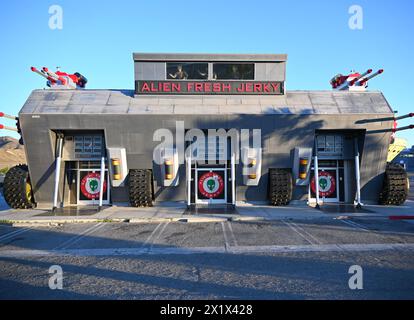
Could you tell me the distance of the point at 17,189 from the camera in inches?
468

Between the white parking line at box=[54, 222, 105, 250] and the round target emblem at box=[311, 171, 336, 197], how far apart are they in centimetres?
1093

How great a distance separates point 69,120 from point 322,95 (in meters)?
13.0

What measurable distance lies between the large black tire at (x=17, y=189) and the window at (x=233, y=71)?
10752 mm

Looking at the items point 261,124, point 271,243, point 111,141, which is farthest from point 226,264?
point 111,141

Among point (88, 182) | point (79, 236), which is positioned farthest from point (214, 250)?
point (88, 182)

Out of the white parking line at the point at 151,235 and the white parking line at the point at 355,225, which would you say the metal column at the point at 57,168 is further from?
the white parking line at the point at 355,225

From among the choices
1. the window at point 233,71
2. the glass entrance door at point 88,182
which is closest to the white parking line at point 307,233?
the window at point 233,71

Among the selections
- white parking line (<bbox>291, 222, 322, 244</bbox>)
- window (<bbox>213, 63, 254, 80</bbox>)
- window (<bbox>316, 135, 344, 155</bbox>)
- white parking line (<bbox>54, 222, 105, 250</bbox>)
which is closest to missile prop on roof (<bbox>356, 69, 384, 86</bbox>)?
window (<bbox>316, 135, 344, 155</bbox>)

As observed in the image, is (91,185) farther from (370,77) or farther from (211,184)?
(370,77)

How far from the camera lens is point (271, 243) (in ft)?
22.7

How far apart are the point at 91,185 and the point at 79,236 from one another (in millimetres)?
6103

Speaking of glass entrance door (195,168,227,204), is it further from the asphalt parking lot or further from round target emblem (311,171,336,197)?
round target emblem (311,171,336,197)

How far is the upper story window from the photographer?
495 inches

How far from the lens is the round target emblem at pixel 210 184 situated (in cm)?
1330
